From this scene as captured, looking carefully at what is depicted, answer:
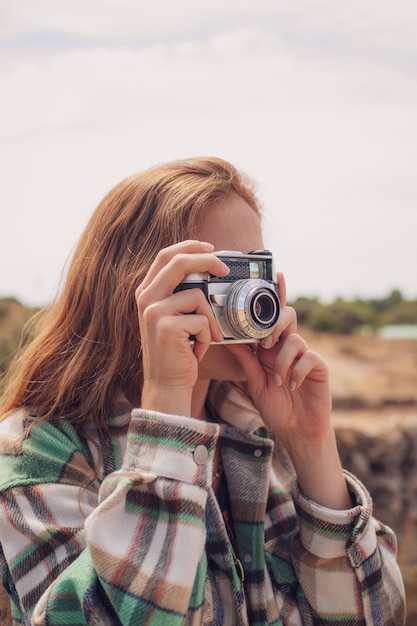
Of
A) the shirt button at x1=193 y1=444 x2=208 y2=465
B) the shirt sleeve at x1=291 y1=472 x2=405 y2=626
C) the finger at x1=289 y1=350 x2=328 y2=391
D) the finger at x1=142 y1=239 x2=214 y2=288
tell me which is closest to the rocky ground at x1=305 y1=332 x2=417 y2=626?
the shirt sleeve at x1=291 y1=472 x2=405 y2=626

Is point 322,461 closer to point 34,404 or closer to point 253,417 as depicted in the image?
point 253,417

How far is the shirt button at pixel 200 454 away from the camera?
1.37m

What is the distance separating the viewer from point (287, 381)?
1793 millimetres

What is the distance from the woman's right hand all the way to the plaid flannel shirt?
0.06 m

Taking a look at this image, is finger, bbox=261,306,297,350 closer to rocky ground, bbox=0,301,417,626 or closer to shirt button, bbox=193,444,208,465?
shirt button, bbox=193,444,208,465

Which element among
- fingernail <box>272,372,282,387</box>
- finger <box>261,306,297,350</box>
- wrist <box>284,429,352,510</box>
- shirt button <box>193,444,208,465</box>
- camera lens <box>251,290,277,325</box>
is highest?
camera lens <box>251,290,277,325</box>

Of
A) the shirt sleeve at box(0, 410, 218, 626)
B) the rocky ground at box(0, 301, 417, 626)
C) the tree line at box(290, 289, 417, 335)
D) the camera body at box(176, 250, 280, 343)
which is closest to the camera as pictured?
the shirt sleeve at box(0, 410, 218, 626)

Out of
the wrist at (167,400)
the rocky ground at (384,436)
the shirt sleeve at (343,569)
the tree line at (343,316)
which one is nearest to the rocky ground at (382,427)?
the rocky ground at (384,436)

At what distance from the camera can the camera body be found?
1520mm

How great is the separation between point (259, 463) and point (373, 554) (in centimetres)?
35

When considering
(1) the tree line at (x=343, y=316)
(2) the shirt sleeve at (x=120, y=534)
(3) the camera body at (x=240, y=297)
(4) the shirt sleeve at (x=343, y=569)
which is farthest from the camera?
(1) the tree line at (x=343, y=316)

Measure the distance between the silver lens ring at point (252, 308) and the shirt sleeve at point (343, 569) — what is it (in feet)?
1.56

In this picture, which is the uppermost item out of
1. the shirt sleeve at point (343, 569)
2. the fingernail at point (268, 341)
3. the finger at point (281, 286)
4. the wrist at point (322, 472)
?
the finger at point (281, 286)

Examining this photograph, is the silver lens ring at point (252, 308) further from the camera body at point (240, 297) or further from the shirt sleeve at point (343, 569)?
the shirt sleeve at point (343, 569)
